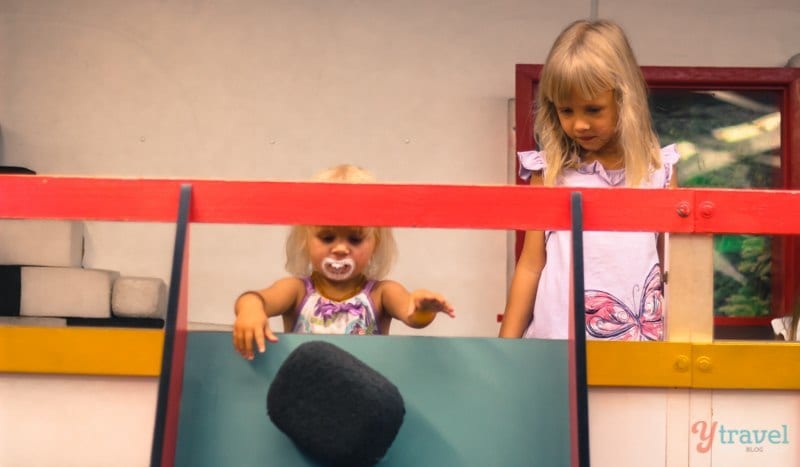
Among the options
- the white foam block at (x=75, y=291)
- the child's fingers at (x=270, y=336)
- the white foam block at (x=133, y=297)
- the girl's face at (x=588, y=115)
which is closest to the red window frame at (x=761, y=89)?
the white foam block at (x=133, y=297)

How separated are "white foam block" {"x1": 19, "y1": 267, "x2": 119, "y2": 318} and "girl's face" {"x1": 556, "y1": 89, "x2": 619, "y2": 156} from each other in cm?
216

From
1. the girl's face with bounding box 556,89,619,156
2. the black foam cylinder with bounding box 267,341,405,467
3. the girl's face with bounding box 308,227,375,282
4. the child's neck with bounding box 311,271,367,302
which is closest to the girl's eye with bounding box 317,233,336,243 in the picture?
the girl's face with bounding box 308,227,375,282

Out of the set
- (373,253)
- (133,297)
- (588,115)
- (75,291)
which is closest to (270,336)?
(373,253)

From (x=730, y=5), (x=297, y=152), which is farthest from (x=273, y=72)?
(x=730, y=5)

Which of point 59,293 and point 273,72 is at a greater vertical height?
point 273,72

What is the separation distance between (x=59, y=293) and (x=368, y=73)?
4.69ft

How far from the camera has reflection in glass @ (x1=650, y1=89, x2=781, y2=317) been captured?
166 inches

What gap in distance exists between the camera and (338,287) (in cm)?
231

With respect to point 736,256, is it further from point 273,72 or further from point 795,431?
point 795,431

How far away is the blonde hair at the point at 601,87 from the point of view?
7.10ft

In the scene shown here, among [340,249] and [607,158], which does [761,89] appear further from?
[340,249]

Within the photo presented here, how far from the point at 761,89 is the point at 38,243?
2.78 m

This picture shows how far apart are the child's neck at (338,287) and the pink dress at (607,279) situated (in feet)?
1.24

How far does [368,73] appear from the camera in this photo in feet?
13.9
